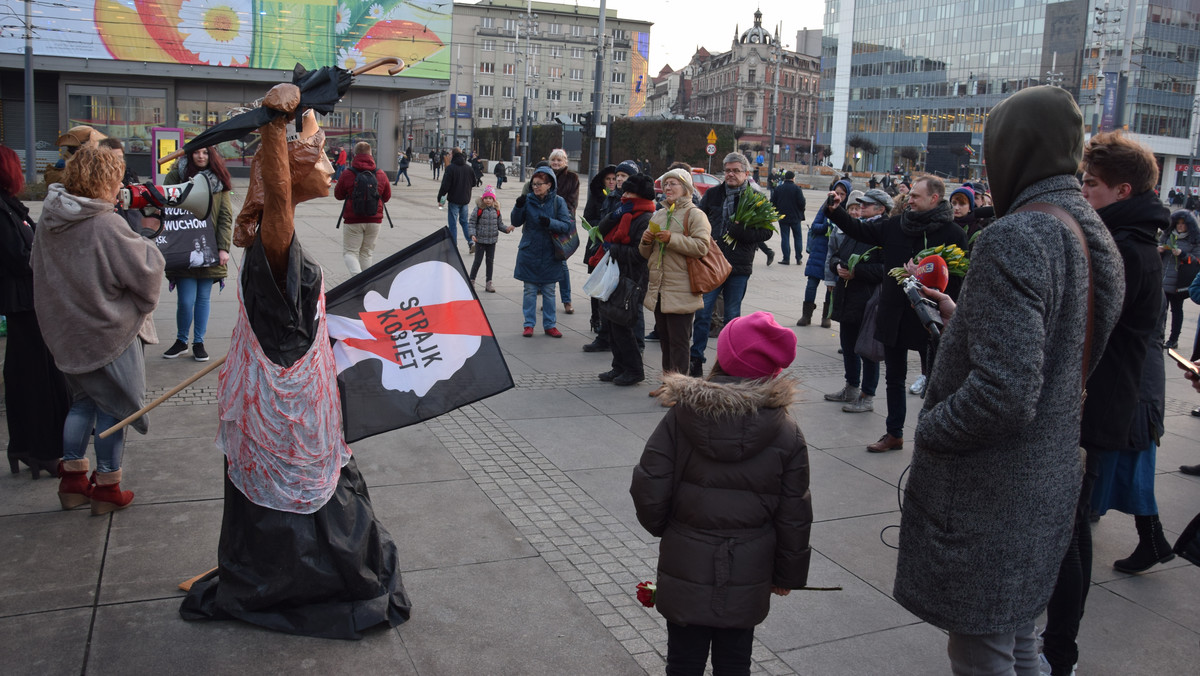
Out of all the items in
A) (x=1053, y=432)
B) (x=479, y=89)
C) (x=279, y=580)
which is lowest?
(x=279, y=580)

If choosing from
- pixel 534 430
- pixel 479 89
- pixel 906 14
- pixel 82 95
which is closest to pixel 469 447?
pixel 534 430

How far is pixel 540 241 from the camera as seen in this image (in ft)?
31.4

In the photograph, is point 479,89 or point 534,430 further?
point 479,89

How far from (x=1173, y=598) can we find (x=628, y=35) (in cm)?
11233

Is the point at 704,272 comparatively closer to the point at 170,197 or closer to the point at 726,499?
the point at 170,197

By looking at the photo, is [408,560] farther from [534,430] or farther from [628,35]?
[628,35]

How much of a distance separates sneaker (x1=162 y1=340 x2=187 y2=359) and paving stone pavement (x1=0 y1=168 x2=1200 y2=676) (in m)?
1.32

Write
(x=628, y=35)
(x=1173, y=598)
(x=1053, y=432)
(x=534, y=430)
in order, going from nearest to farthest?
(x=1053, y=432) < (x=1173, y=598) < (x=534, y=430) < (x=628, y=35)

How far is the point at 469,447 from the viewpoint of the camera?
5949 millimetres

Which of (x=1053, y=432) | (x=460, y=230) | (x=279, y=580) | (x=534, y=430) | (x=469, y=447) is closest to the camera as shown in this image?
(x=1053, y=432)

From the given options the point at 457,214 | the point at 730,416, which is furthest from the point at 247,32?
the point at 730,416

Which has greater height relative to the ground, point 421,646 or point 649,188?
point 649,188

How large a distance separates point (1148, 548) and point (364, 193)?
8.93m

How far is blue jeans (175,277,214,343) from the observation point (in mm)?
7832
